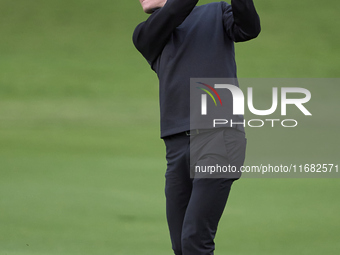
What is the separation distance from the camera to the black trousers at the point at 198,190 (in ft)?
4.85

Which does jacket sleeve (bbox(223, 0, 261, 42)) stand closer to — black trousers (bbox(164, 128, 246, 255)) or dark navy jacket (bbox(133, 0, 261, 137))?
dark navy jacket (bbox(133, 0, 261, 137))

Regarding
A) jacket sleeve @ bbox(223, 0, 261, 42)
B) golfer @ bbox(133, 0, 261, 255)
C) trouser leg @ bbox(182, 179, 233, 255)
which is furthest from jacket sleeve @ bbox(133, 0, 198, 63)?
trouser leg @ bbox(182, 179, 233, 255)

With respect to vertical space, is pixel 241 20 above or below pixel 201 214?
above

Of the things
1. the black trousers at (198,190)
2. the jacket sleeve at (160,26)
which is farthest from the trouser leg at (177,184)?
the jacket sleeve at (160,26)

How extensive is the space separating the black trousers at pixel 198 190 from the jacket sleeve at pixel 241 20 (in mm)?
253

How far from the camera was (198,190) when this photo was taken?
1486 mm

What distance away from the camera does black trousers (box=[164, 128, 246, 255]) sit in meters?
1.48

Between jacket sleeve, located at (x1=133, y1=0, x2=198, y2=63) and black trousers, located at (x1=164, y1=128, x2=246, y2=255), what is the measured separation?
260mm

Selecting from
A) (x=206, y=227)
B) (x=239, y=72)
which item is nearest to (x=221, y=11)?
(x=206, y=227)

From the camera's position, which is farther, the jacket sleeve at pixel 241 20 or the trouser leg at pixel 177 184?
the trouser leg at pixel 177 184

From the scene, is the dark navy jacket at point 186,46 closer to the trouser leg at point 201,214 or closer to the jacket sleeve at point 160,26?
the jacket sleeve at point 160,26

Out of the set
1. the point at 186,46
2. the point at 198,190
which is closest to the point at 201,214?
the point at 198,190

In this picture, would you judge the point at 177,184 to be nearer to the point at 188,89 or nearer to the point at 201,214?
the point at 201,214

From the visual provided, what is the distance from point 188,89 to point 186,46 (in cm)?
12
